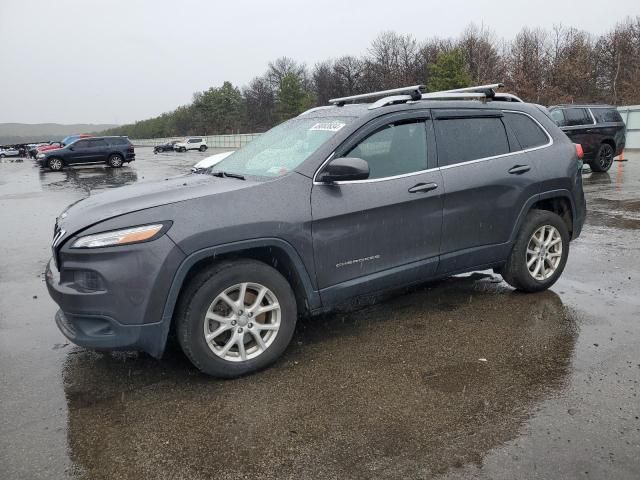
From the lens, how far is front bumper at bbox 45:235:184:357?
10.4 ft

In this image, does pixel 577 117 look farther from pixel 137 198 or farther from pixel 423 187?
pixel 137 198

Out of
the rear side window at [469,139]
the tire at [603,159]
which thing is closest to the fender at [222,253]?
the rear side window at [469,139]

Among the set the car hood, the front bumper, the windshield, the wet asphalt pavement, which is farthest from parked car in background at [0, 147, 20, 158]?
the front bumper

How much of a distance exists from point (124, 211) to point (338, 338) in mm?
1885

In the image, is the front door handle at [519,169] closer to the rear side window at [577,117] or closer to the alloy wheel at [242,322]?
the alloy wheel at [242,322]

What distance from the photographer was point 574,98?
5266 cm

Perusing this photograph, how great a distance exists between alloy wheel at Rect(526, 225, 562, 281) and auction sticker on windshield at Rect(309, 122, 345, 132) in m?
2.13

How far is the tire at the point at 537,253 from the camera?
487 centimetres

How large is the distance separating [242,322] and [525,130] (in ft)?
10.6

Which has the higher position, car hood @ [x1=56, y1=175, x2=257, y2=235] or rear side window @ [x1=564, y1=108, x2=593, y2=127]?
rear side window @ [x1=564, y1=108, x2=593, y2=127]

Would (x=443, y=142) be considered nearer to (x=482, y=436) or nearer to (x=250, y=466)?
(x=482, y=436)

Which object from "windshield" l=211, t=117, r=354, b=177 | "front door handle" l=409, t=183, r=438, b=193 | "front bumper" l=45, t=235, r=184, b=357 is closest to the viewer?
"front bumper" l=45, t=235, r=184, b=357

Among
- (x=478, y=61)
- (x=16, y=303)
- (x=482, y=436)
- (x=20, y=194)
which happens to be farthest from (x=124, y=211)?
(x=478, y=61)

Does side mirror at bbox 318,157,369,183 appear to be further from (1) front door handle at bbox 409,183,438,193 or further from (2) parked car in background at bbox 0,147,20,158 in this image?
(2) parked car in background at bbox 0,147,20,158
